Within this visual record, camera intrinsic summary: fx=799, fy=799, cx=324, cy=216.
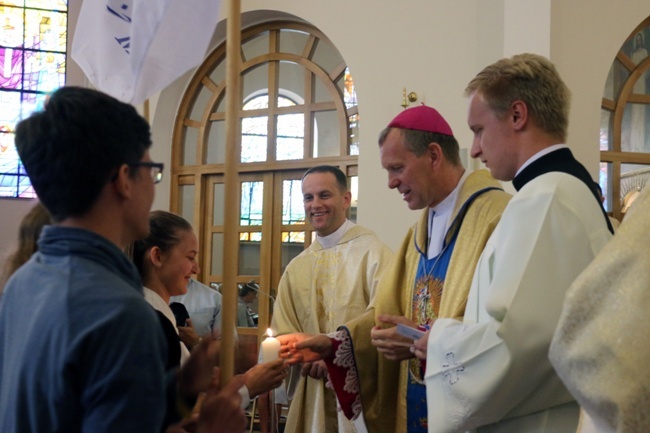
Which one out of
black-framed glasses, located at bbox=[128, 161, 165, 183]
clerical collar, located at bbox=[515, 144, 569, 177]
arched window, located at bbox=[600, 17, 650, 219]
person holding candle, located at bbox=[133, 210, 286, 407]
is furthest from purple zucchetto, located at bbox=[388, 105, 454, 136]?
arched window, located at bbox=[600, 17, 650, 219]

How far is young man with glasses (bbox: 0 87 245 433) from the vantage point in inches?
50.3

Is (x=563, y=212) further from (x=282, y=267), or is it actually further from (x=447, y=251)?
(x=282, y=267)

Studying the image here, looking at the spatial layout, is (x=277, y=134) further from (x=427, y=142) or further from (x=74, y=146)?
(x=74, y=146)

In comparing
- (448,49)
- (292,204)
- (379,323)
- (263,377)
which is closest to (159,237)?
(263,377)

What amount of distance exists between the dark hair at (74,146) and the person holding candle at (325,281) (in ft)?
10.1

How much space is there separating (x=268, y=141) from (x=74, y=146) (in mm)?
7294

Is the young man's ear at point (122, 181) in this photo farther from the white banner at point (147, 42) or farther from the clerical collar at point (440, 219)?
the clerical collar at point (440, 219)

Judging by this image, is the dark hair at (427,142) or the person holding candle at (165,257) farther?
the dark hair at (427,142)

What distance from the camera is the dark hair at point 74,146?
140cm

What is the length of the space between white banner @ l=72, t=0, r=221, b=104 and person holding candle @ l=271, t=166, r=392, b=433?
82.6 inches

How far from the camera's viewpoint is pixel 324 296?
185 inches

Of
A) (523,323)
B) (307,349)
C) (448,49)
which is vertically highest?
(448,49)

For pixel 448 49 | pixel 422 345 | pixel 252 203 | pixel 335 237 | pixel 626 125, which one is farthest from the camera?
pixel 252 203

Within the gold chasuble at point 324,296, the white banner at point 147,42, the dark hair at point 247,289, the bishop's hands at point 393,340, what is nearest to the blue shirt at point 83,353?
the white banner at point 147,42
